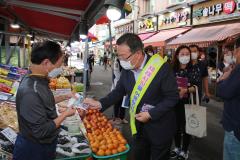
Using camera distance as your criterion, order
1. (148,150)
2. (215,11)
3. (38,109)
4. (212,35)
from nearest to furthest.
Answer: (38,109)
(148,150)
(212,35)
(215,11)

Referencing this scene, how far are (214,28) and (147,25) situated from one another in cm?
1072

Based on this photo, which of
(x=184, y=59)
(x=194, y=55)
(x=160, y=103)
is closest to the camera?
(x=160, y=103)

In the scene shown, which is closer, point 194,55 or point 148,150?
point 148,150

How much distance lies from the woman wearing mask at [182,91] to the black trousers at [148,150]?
76.1 inches

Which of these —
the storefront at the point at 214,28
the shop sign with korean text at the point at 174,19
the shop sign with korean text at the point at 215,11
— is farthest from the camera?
the shop sign with korean text at the point at 174,19

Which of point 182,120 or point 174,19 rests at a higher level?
point 174,19

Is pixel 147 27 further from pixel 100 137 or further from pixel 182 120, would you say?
pixel 100 137

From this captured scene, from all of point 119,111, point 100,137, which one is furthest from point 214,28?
point 100,137

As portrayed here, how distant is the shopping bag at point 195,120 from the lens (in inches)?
197

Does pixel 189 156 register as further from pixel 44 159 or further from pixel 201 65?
pixel 44 159

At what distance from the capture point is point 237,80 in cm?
283

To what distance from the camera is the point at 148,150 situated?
3.48 metres

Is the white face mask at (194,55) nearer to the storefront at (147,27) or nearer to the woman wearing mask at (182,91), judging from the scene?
the woman wearing mask at (182,91)

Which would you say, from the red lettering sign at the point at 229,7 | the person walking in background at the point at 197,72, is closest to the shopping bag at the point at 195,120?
the person walking in background at the point at 197,72
